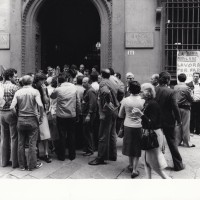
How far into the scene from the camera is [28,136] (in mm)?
7234

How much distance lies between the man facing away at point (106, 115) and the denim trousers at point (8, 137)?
163 centimetres

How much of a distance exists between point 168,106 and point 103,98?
4.37ft

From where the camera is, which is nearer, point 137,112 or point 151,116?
point 151,116

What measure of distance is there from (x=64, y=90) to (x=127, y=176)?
91.3 inches

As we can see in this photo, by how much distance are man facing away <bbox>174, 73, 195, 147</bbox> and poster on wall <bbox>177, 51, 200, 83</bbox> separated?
2481 millimetres

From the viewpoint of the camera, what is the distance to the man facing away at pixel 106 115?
7.29 meters

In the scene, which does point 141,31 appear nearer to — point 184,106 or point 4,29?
point 184,106

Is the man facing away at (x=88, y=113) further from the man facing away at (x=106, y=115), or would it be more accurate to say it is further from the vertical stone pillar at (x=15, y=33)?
the vertical stone pillar at (x=15, y=33)

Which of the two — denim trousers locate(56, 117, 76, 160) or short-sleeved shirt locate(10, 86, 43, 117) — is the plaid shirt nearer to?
short-sleeved shirt locate(10, 86, 43, 117)

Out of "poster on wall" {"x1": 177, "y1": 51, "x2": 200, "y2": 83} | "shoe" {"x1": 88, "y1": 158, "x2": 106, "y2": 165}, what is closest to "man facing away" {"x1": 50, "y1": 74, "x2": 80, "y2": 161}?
"shoe" {"x1": 88, "y1": 158, "x2": 106, "y2": 165}

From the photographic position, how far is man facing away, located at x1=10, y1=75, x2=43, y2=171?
7008 mm

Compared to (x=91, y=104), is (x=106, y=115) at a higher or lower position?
lower

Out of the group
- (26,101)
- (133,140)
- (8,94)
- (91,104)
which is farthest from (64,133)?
(133,140)
